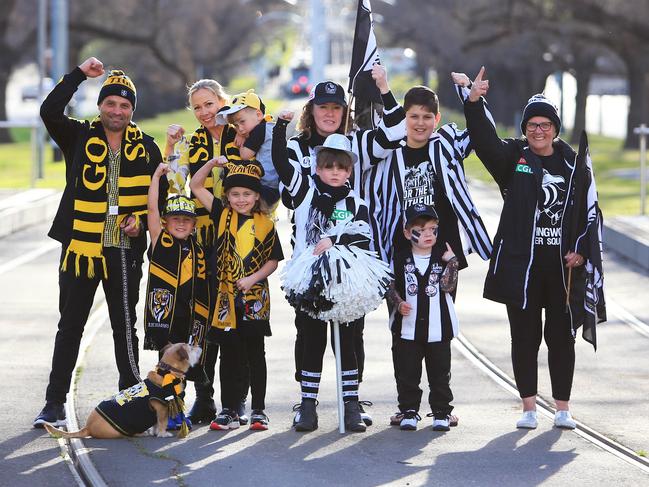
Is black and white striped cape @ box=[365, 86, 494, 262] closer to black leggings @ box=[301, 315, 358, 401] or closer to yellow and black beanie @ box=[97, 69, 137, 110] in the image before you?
black leggings @ box=[301, 315, 358, 401]


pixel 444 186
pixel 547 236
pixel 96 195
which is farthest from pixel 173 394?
pixel 547 236

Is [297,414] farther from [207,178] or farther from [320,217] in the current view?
[207,178]

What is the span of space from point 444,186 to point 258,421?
165 cm

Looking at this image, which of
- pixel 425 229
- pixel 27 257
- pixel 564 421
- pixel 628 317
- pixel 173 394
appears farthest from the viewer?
pixel 27 257

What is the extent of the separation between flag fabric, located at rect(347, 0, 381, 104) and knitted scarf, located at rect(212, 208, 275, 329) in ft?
3.48

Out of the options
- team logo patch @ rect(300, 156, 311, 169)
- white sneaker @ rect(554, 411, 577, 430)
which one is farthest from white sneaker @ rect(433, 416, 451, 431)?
team logo patch @ rect(300, 156, 311, 169)

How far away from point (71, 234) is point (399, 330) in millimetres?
1904

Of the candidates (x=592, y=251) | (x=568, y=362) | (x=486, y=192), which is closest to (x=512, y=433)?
(x=568, y=362)

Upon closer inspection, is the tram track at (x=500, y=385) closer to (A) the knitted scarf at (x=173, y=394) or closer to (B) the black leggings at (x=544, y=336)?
(B) the black leggings at (x=544, y=336)

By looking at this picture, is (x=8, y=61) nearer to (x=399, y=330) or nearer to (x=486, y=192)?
(x=486, y=192)

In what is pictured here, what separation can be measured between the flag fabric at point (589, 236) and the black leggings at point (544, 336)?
15 centimetres

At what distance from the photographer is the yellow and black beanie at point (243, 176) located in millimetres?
7691

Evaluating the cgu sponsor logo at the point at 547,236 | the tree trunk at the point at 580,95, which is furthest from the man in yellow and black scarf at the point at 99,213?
the tree trunk at the point at 580,95

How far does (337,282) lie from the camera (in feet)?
24.6
